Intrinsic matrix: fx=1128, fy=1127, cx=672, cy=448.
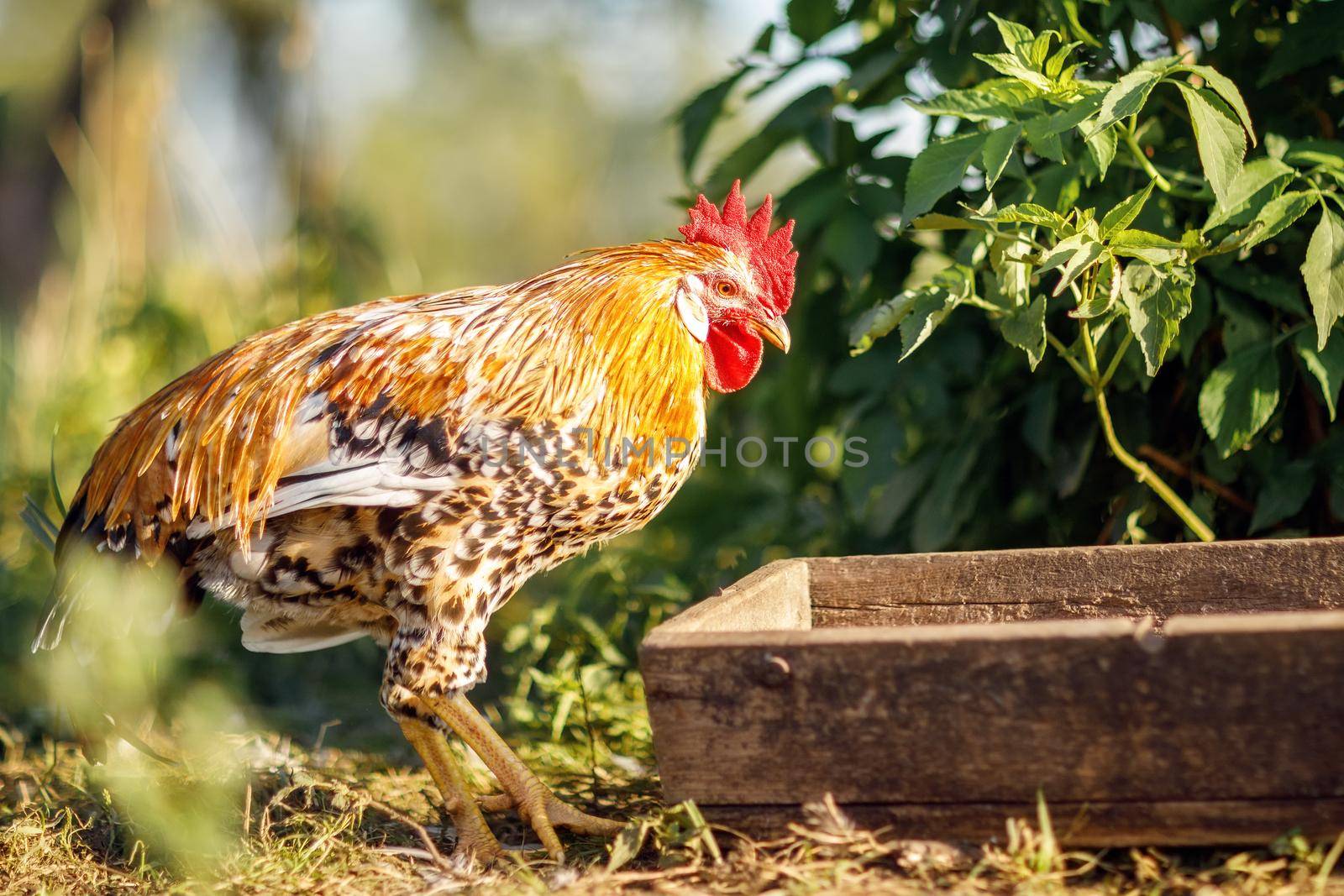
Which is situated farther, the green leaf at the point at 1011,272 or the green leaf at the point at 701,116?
the green leaf at the point at 701,116

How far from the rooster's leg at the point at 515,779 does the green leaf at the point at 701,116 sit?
1.56 meters

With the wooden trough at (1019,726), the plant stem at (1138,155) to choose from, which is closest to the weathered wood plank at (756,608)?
the wooden trough at (1019,726)

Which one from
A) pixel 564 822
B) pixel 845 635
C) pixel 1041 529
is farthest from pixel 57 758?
pixel 1041 529

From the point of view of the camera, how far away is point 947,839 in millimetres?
1776

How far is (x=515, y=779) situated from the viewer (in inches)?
96.1

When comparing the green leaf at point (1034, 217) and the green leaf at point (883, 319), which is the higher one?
the green leaf at point (1034, 217)

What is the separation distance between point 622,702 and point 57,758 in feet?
5.34

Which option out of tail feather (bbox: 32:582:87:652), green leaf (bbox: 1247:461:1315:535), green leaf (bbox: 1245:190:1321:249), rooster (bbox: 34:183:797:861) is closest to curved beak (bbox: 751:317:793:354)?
rooster (bbox: 34:183:797:861)

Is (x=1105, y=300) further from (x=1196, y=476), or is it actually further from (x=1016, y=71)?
(x=1196, y=476)

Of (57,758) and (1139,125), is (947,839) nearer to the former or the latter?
(1139,125)

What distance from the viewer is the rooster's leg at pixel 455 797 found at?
2373mm

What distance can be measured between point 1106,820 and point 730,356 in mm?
1393

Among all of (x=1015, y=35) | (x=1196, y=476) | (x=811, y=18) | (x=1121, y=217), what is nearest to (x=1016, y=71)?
(x=1015, y=35)

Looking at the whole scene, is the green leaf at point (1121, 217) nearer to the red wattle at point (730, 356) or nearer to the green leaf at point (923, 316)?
the green leaf at point (923, 316)
